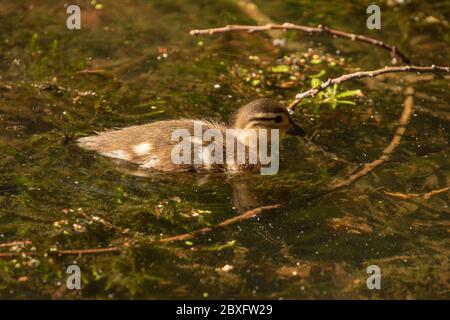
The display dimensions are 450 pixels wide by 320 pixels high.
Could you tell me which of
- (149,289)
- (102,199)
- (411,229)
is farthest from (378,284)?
(102,199)

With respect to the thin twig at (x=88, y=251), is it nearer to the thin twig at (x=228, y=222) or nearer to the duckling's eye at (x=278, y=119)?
the thin twig at (x=228, y=222)

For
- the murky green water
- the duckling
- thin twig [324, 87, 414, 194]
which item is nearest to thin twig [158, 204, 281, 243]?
the murky green water

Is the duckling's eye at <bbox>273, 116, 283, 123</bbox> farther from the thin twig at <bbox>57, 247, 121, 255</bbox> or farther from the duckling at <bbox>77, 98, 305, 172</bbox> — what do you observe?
the thin twig at <bbox>57, 247, 121, 255</bbox>

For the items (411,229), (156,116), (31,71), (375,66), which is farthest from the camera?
(375,66)

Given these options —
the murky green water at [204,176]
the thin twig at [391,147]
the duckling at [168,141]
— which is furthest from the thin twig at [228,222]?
the duckling at [168,141]

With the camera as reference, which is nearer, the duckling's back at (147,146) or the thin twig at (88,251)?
the thin twig at (88,251)

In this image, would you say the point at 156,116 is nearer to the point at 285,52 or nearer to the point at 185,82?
the point at 185,82
